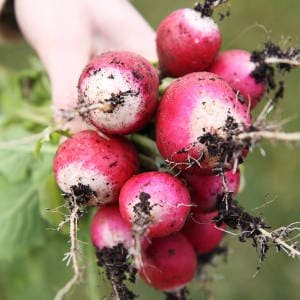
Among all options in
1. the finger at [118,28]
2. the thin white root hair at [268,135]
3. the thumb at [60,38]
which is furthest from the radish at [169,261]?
the finger at [118,28]

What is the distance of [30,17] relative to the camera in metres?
1.80

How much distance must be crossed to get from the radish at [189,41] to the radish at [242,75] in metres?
0.04

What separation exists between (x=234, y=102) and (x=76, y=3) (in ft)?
2.65

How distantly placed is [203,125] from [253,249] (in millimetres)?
1690

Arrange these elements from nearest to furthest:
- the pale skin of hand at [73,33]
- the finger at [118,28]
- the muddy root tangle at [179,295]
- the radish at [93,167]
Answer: the radish at [93,167], the muddy root tangle at [179,295], the pale skin of hand at [73,33], the finger at [118,28]

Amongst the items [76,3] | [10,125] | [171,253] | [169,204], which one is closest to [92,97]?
[169,204]

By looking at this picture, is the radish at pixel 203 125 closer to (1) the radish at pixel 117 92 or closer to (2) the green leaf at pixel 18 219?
(1) the radish at pixel 117 92

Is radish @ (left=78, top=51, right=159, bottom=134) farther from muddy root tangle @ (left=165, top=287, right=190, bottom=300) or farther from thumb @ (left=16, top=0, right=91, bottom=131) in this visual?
muddy root tangle @ (left=165, top=287, right=190, bottom=300)

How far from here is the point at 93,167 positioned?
4.13 ft

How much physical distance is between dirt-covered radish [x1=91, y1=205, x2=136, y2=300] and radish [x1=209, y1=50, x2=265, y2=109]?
42 cm

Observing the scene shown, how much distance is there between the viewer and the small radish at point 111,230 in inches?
52.7

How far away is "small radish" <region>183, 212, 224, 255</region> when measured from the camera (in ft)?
4.79

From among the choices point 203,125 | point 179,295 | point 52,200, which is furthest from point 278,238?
point 52,200

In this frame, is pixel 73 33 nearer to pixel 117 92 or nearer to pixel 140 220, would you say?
pixel 117 92
